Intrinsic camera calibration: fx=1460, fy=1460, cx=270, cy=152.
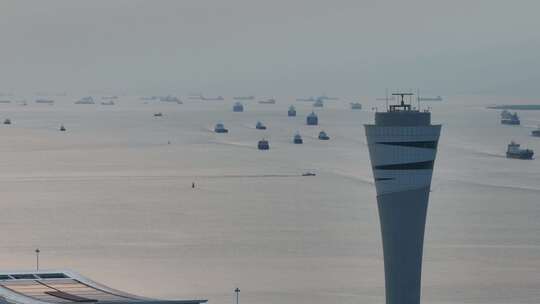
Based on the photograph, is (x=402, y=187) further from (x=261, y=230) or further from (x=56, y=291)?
(x=261, y=230)

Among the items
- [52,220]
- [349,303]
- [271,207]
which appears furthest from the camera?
[271,207]

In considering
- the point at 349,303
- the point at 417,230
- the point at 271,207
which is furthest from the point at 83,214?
the point at 417,230

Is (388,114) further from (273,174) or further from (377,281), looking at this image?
(273,174)

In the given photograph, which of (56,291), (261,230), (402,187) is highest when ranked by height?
(261,230)

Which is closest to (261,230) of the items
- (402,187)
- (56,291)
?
(402,187)

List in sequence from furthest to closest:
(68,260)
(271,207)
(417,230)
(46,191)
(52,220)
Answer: (46,191), (271,207), (52,220), (68,260), (417,230)

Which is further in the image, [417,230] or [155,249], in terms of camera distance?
[155,249]

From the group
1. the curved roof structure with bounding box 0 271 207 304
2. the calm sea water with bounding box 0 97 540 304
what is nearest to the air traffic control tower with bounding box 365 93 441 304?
the calm sea water with bounding box 0 97 540 304

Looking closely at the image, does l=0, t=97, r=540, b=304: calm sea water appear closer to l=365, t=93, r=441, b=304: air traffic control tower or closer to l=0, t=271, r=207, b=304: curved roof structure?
l=365, t=93, r=441, b=304: air traffic control tower
